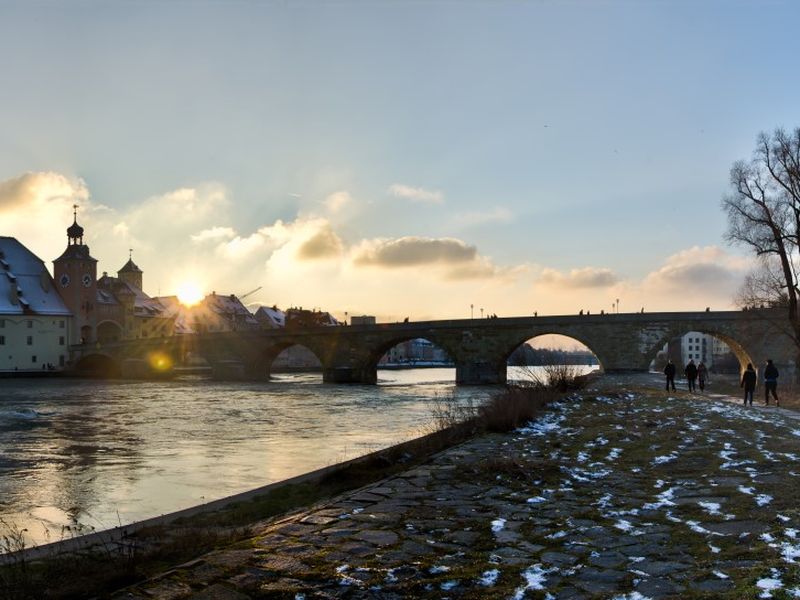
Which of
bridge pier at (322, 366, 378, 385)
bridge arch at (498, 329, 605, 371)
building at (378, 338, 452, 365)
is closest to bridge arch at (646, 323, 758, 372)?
bridge arch at (498, 329, 605, 371)

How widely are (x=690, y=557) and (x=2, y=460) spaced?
16.2 metres

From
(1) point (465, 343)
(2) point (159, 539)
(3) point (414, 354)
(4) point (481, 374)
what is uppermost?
(1) point (465, 343)

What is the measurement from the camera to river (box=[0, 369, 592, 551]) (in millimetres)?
10898

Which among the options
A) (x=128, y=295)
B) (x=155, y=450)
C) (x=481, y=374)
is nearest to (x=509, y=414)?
(x=155, y=450)

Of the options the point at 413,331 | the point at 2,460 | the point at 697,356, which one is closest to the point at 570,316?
the point at 413,331

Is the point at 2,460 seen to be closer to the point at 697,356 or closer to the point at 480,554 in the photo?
the point at 480,554

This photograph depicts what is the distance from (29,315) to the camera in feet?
259

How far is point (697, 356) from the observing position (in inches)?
5369

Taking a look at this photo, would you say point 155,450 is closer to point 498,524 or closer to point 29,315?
point 498,524

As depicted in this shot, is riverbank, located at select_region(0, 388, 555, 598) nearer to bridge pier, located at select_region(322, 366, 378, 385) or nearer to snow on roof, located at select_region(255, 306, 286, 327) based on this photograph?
bridge pier, located at select_region(322, 366, 378, 385)

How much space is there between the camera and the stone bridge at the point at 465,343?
48.4m

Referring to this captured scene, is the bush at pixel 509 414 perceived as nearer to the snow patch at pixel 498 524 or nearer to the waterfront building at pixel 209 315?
the snow patch at pixel 498 524

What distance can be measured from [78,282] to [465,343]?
50790mm

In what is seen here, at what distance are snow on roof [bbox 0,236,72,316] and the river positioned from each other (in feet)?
162
